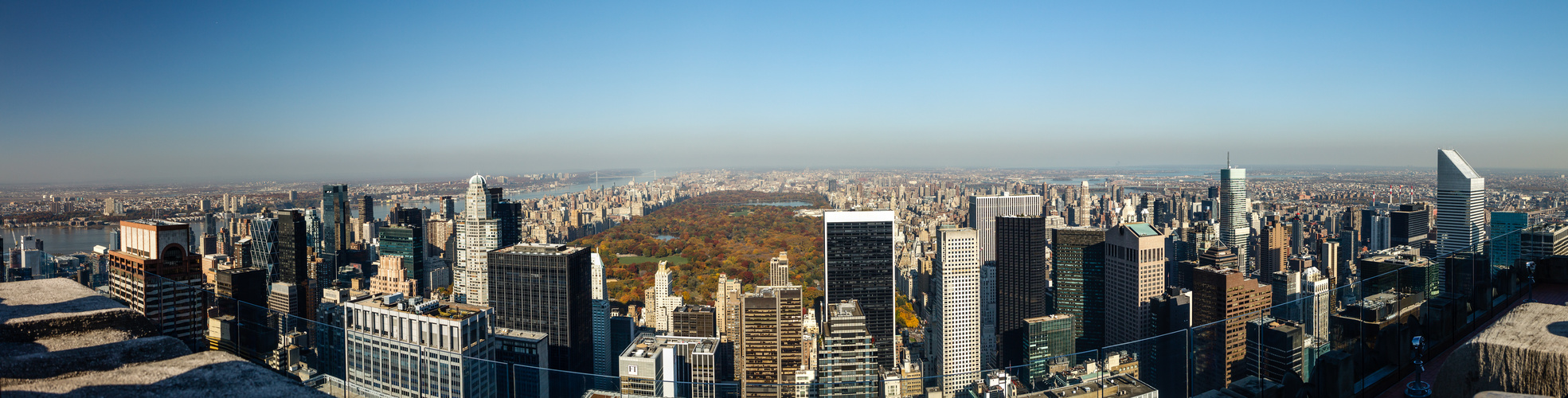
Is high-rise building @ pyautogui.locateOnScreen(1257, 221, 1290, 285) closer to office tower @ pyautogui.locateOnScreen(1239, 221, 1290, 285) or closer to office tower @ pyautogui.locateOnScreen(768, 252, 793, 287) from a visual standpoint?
office tower @ pyautogui.locateOnScreen(1239, 221, 1290, 285)

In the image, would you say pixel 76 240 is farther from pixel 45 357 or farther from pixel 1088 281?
pixel 1088 281

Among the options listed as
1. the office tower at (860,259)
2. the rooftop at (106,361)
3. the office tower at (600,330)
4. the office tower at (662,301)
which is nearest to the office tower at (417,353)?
the rooftop at (106,361)

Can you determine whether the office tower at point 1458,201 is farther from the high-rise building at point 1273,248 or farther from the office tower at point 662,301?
the office tower at point 662,301

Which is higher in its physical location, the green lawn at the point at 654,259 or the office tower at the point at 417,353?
the office tower at the point at 417,353

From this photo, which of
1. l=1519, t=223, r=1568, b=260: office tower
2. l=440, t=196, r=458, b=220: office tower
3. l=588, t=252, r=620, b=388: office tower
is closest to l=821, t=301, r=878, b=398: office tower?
l=588, t=252, r=620, b=388: office tower

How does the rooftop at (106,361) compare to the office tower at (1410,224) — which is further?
the office tower at (1410,224)

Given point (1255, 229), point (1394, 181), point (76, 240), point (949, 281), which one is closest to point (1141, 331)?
point (949, 281)

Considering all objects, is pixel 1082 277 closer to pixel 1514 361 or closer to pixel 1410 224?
pixel 1410 224
